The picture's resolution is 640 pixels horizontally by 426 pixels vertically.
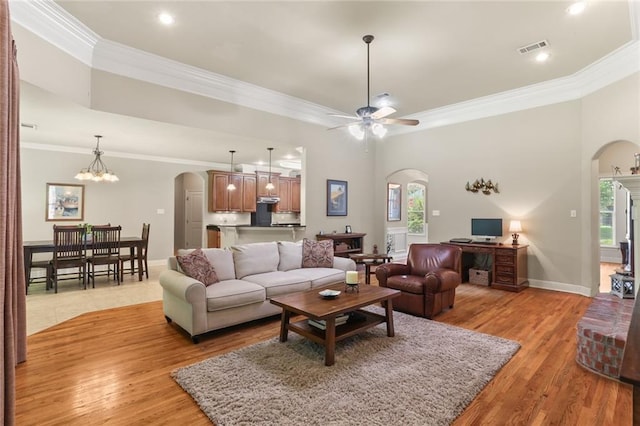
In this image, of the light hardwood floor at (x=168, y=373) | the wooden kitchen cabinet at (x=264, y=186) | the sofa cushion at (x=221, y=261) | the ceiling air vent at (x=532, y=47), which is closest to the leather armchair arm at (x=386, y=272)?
the light hardwood floor at (x=168, y=373)

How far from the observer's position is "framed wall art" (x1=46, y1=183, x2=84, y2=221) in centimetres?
654

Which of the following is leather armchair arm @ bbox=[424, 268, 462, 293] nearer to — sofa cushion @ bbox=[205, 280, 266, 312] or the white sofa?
the white sofa

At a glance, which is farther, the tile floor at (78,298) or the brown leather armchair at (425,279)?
the tile floor at (78,298)

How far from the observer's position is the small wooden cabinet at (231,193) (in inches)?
324

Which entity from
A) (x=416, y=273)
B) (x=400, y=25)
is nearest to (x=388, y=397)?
(x=416, y=273)

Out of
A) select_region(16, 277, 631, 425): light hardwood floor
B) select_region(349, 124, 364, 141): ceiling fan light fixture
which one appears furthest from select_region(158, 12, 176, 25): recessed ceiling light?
select_region(16, 277, 631, 425): light hardwood floor

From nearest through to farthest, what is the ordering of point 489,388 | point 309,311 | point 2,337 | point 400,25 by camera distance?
point 2,337
point 489,388
point 309,311
point 400,25

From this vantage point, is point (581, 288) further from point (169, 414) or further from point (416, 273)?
point (169, 414)

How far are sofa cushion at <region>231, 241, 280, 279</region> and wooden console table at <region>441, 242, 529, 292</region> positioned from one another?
354 centimetres

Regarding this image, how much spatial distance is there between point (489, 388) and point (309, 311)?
1.46m

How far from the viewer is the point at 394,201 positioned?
949 cm

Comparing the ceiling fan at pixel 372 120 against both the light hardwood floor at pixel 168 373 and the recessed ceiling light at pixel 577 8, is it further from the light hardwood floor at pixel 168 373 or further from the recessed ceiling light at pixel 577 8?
the light hardwood floor at pixel 168 373

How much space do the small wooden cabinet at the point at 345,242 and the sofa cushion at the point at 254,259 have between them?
5.91ft

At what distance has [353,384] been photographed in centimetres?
235
